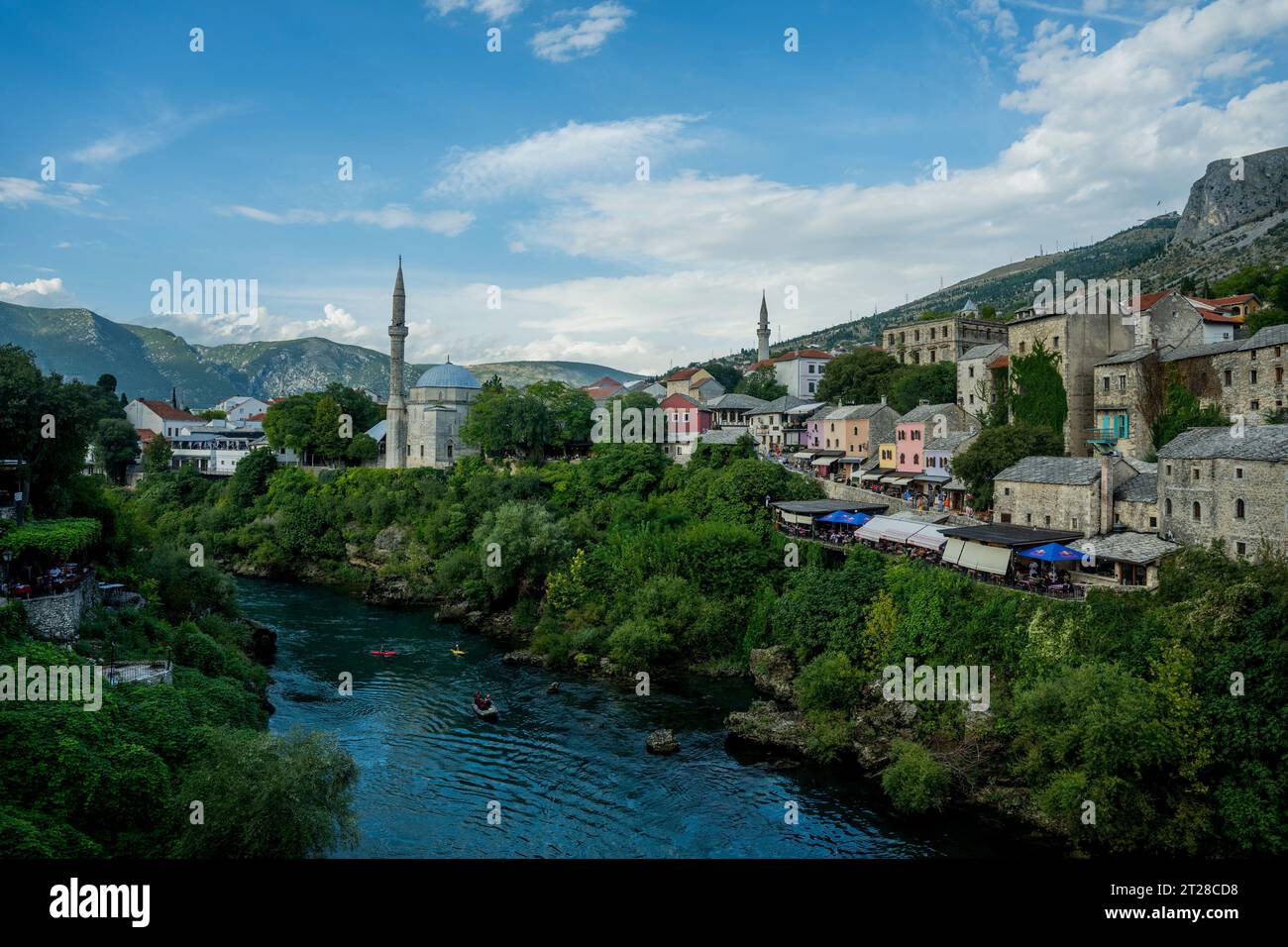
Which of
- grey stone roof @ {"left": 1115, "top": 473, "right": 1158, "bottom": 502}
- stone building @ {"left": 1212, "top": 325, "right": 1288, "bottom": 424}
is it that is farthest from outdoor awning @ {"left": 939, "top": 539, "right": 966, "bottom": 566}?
stone building @ {"left": 1212, "top": 325, "right": 1288, "bottom": 424}

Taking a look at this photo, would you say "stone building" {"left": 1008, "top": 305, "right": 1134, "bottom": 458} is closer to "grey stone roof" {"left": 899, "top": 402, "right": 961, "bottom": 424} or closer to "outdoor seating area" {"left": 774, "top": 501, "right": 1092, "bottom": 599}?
"grey stone roof" {"left": 899, "top": 402, "right": 961, "bottom": 424}

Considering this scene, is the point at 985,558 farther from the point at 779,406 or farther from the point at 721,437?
the point at 779,406

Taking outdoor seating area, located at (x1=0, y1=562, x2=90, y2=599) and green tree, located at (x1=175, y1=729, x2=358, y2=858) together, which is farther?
outdoor seating area, located at (x1=0, y1=562, x2=90, y2=599)

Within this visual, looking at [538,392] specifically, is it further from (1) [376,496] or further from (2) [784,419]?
(2) [784,419]

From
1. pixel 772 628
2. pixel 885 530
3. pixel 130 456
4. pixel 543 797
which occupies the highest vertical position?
pixel 130 456
